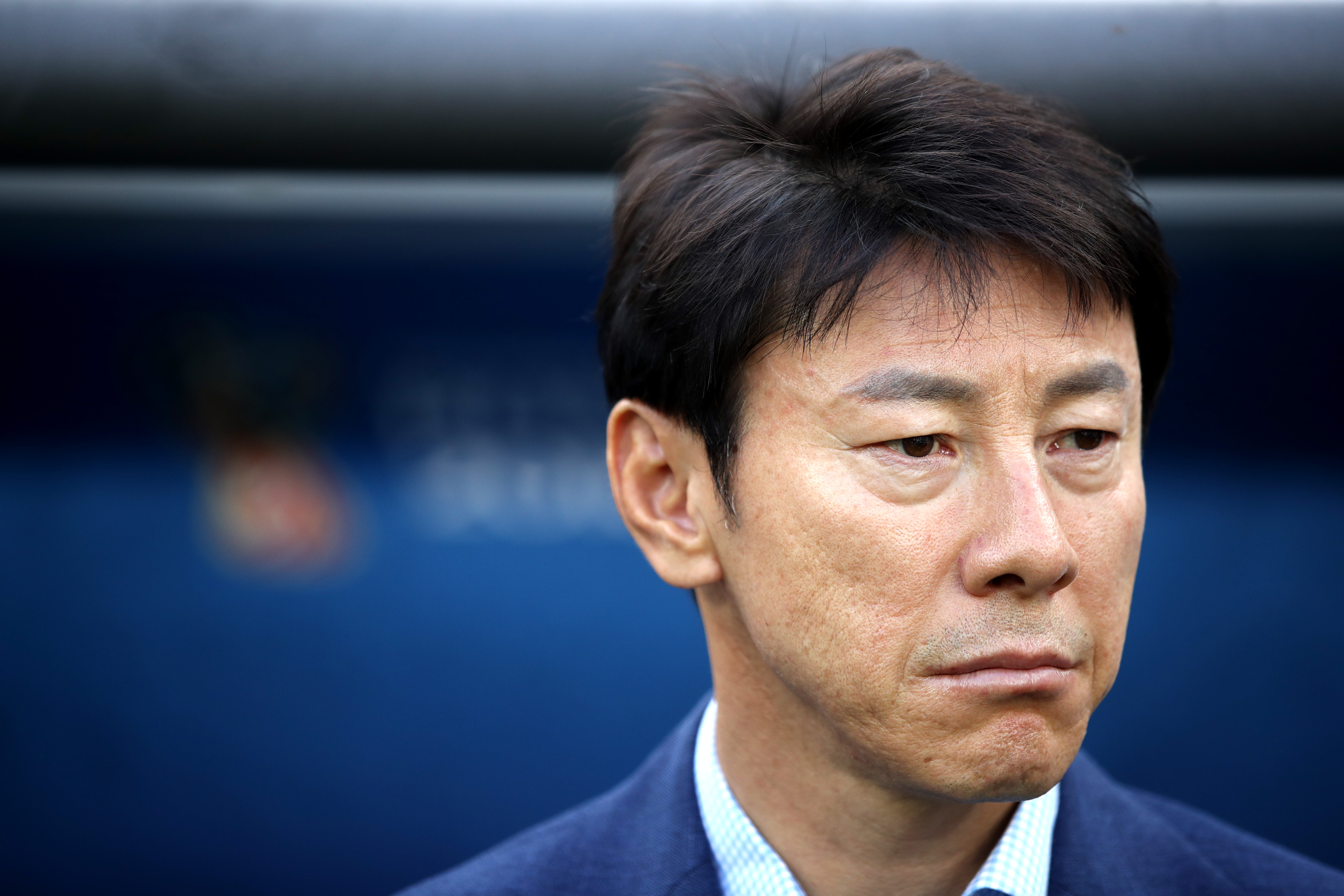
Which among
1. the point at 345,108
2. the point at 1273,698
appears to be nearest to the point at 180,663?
the point at 345,108

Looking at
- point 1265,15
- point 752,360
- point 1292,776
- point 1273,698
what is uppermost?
point 1265,15

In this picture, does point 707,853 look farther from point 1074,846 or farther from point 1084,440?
point 1084,440

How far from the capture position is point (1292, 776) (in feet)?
10.1

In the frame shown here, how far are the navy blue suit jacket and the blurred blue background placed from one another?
1.49 metres

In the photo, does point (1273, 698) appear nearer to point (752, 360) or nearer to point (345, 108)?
point (752, 360)

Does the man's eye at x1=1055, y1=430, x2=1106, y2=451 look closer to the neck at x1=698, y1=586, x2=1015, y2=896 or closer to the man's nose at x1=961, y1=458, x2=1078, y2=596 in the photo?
the man's nose at x1=961, y1=458, x2=1078, y2=596

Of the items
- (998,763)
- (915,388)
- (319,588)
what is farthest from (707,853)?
(319,588)

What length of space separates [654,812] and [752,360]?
0.73 meters

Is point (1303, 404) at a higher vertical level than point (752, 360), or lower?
lower

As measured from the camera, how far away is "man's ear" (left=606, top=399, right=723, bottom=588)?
4.87 ft

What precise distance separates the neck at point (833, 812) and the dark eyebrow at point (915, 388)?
420 millimetres

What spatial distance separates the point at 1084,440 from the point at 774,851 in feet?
2.37

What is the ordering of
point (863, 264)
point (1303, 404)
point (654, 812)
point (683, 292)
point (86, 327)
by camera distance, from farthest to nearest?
1. point (86, 327)
2. point (1303, 404)
3. point (654, 812)
4. point (683, 292)
5. point (863, 264)

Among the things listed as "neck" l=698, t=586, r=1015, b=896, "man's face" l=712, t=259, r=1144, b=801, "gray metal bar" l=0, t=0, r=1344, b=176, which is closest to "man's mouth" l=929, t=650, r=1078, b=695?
"man's face" l=712, t=259, r=1144, b=801
